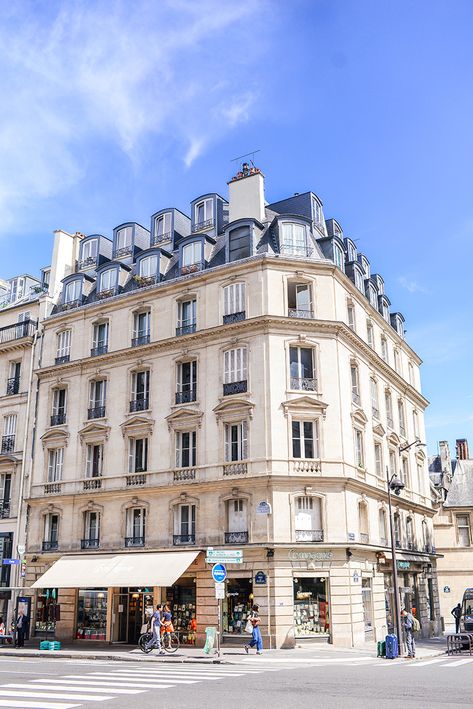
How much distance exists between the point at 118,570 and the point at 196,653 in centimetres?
547

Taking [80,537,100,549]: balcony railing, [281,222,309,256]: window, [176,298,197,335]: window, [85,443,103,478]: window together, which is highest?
[281,222,309,256]: window

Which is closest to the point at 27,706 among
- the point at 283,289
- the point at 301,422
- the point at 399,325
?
the point at 301,422

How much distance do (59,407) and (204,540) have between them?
37.2 feet

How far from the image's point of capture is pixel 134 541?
30.0 meters

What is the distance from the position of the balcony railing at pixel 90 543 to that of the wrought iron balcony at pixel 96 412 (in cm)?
574

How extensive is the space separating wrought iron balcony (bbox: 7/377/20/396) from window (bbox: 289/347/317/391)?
16.0 m

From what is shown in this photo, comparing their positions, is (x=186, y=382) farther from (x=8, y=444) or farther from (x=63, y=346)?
(x=8, y=444)

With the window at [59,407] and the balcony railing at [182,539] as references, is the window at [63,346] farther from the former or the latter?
the balcony railing at [182,539]

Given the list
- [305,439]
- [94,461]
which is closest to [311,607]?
[305,439]

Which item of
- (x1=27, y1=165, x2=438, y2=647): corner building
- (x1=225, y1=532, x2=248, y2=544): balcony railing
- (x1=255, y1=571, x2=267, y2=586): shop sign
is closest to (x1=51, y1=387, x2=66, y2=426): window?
(x1=27, y1=165, x2=438, y2=647): corner building

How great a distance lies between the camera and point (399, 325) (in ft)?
140

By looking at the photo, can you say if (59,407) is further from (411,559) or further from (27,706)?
(27,706)

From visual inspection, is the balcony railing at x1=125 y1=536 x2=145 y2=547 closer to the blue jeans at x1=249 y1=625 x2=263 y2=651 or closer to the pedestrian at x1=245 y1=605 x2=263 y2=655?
the pedestrian at x1=245 y1=605 x2=263 y2=655

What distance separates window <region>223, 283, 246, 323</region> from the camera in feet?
99.4
